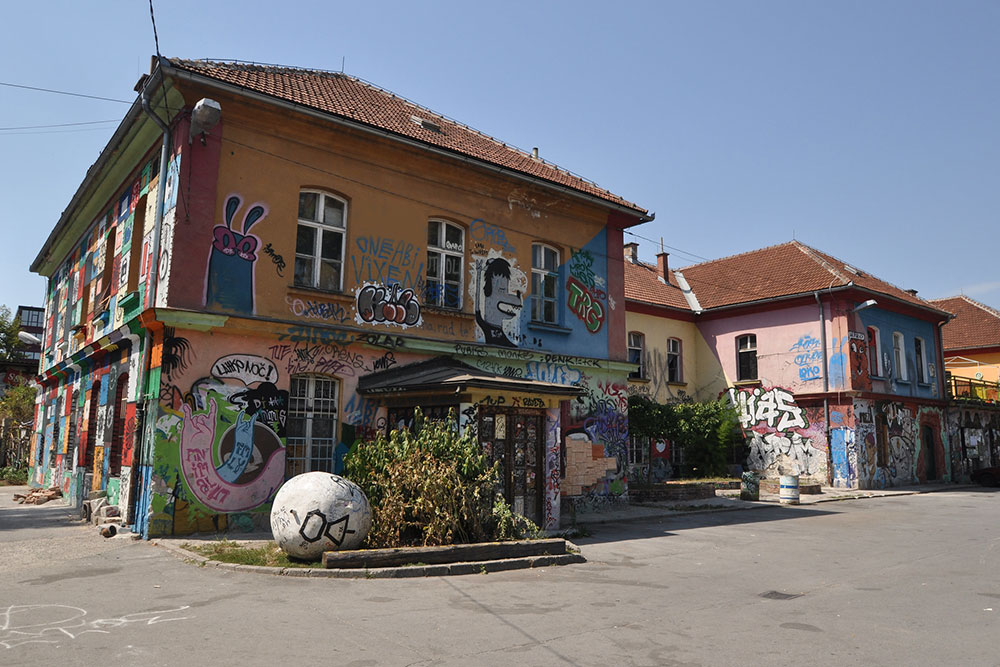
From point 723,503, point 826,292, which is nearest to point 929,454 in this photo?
point 826,292

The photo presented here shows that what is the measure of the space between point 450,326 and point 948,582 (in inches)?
386

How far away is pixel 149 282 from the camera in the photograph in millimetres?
12430

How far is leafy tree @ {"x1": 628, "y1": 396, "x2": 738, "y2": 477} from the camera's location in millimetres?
24562

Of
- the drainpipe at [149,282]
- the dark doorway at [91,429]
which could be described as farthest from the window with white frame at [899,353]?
the dark doorway at [91,429]

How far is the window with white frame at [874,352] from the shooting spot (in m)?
27.7

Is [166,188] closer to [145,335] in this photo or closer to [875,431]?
[145,335]

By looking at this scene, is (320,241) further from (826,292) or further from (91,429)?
(826,292)

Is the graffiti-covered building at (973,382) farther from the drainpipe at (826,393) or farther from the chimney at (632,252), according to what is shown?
the chimney at (632,252)

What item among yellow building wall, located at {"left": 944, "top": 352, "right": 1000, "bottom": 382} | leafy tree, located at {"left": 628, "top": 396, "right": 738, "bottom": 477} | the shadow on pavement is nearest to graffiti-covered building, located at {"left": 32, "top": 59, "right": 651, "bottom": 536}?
the shadow on pavement

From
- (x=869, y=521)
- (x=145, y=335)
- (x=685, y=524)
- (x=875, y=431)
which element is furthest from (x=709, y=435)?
(x=145, y=335)

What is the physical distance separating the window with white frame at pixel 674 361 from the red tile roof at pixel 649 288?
1539mm

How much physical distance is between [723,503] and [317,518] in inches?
569

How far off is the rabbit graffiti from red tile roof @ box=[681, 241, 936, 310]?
60.3 feet

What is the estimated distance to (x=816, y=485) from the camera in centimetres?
2419
